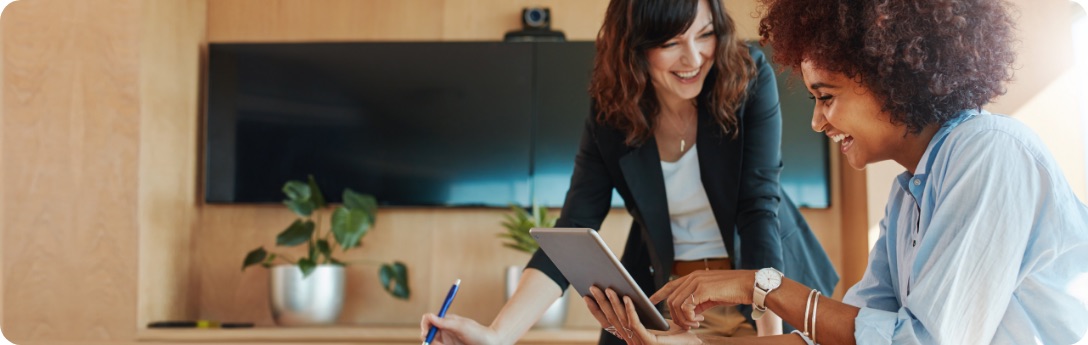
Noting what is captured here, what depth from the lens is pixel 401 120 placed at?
4.12 metres

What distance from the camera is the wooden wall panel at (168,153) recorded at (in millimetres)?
3785

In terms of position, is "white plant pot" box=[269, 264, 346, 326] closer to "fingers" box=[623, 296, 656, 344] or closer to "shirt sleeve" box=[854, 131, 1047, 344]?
"fingers" box=[623, 296, 656, 344]

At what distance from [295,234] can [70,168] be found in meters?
0.84

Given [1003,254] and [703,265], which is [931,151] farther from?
[703,265]

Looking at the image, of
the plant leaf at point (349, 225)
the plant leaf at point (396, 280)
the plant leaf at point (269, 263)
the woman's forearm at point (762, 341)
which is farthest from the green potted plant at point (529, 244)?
the woman's forearm at point (762, 341)

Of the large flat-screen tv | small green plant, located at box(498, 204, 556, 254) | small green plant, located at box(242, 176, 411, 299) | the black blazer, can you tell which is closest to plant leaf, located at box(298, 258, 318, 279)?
small green plant, located at box(242, 176, 411, 299)

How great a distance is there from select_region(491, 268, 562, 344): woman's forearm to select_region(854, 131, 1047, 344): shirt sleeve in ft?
2.68

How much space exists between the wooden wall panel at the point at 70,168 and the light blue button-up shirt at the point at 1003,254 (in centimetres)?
325

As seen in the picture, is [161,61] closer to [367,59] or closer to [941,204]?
[367,59]

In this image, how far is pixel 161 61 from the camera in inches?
154

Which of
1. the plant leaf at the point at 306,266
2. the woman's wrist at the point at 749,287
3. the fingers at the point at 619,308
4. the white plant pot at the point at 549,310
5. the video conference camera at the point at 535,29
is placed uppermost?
the video conference camera at the point at 535,29

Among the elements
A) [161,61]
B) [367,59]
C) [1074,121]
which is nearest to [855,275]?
[1074,121]

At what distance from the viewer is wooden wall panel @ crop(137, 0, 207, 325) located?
12.4ft

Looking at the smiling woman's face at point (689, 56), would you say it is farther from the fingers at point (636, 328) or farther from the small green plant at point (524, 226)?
the small green plant at point (524, 226)
